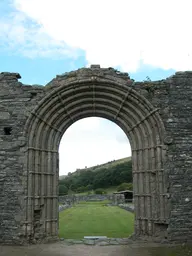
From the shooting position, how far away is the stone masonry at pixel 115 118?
30.7 feet

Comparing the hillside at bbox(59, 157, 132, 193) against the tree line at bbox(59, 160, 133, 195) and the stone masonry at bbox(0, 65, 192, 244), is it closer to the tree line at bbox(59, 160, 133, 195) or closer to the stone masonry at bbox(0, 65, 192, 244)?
the tree line at bbox(59, 160, 133, 195)

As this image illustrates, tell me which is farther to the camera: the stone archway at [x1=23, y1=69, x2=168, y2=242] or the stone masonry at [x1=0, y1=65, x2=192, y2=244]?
the stone archway at [x1=23, y1=69, x2=168, y2=242]

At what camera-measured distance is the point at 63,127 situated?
10.7 metres

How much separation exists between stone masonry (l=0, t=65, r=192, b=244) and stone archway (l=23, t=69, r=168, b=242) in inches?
1.1

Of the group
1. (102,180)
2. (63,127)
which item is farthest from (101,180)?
(63,127)

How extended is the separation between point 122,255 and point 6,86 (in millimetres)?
6113

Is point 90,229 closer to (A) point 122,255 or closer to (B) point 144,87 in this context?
(A) point 122,255

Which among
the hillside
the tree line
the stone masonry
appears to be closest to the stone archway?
the stone masonry

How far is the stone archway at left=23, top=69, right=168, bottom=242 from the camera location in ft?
31.4

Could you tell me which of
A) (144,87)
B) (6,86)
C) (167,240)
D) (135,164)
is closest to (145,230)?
(167,240)

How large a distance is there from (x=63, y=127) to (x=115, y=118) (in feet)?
5.72

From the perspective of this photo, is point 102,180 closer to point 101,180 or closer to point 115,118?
point 101,180

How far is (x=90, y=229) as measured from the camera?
12.0 meters

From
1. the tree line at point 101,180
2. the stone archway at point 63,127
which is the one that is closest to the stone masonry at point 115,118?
the stone archway at point 63,127
